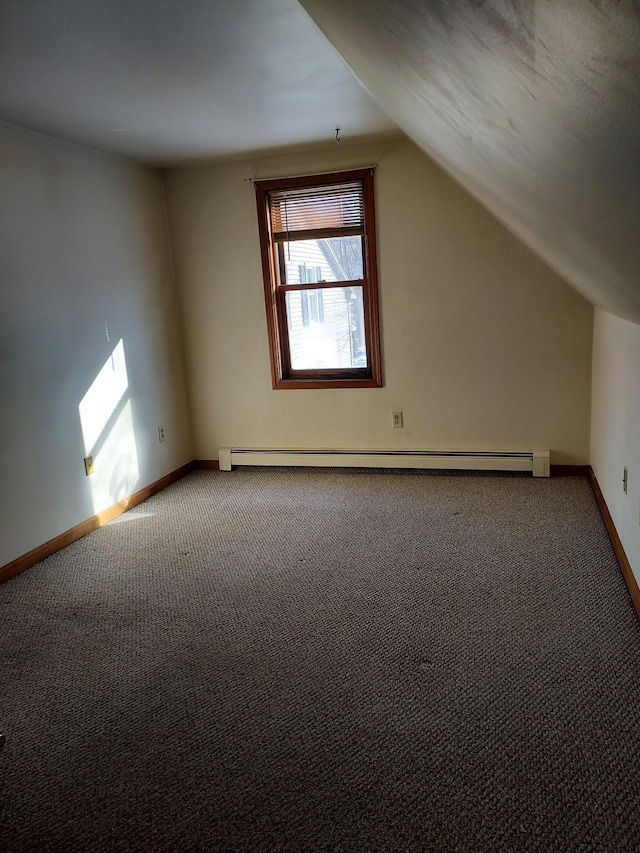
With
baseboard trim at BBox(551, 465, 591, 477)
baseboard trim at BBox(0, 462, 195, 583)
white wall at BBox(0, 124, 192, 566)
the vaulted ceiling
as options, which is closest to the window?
the vaulted ceiling

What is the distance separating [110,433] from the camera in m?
3.69

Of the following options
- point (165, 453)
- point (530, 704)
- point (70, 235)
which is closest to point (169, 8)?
point (70, 235)

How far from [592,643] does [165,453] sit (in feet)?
10.0

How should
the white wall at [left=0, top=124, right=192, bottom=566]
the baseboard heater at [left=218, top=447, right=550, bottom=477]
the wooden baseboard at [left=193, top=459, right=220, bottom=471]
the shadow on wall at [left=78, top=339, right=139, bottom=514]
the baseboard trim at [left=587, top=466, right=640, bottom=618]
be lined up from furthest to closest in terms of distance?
the wooden baseboard at [left=193, top=459, right=220, bottom=471], the baseboard heater at [left=218, top=447, right=550, bottom=477], the shadow on wall at [left=78, top=339, right=139, bottom=514], the white wall at [left=0, top=124, right=192, bottom=566], the baseboard trim at [left=587, top=466, right=640, bottom=618]

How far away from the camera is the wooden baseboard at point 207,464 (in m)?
4.62

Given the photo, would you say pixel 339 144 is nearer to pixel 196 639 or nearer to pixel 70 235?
pixel 70 235

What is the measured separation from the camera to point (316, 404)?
14.2 feet

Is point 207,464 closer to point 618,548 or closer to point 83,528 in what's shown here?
point 83,528

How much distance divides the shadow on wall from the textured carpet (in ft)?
1.39

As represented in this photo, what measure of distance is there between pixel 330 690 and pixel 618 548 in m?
1.54

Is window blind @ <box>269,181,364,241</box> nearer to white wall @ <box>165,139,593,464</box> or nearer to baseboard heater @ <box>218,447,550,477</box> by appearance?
white wall @ <box>165,139,593,464</box>

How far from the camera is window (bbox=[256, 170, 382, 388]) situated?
13.1 feet

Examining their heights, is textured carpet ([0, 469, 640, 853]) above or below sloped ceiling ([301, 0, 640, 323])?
below

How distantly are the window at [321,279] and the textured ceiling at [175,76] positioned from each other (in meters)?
0.43
